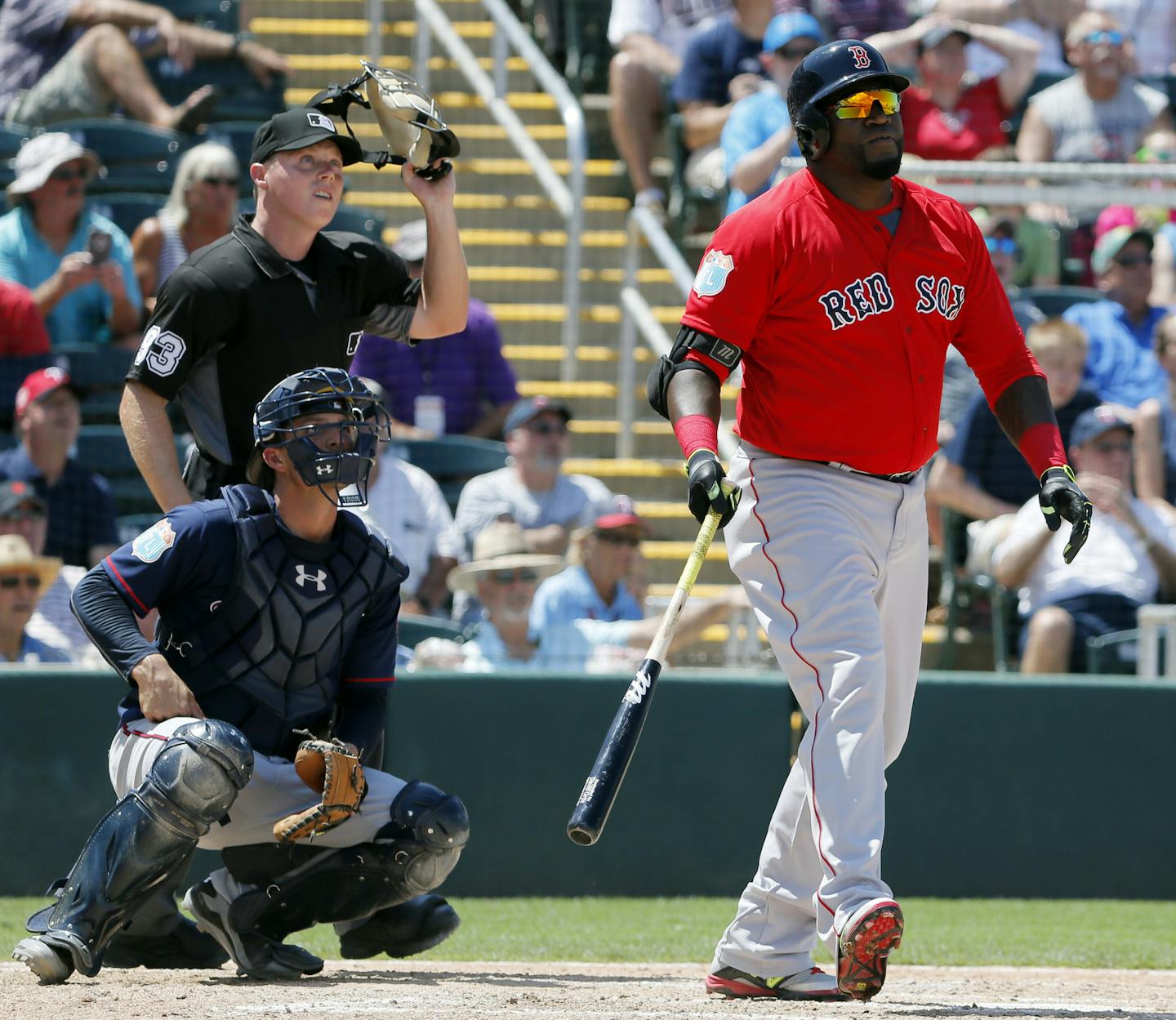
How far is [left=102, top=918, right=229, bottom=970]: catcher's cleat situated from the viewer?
485 centimetres

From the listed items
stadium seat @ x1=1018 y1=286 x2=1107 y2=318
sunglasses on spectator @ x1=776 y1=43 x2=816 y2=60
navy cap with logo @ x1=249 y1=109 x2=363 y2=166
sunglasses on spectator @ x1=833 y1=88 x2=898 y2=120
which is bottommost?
stadium seat @ x1=1018 y1=286 x2=1107 y2=318

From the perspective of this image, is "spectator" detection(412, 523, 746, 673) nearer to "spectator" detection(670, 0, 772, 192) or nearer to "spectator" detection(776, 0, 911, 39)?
"spectator" detection(670, 0, 772, 192)

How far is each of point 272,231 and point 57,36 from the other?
22.0 ft

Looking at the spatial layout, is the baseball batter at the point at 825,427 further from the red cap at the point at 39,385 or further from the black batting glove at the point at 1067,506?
the red cap at the point at 39,385

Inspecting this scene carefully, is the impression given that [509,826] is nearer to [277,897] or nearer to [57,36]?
[277,897]

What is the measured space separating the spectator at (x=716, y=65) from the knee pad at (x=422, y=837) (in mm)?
6657

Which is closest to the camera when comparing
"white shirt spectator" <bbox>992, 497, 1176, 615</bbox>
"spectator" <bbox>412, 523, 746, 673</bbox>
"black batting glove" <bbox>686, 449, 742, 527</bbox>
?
"black batting glove" <bbox>686, 449, 742, 527</bbox>

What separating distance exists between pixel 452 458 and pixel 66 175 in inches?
88.4

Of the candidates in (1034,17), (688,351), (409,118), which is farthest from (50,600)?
(1034,17)

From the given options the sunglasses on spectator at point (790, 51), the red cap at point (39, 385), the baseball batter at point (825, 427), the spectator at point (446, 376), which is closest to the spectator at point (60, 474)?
the red cap at point (39, 385)

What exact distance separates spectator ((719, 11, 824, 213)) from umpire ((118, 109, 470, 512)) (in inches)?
179

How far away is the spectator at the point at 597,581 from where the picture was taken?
25.7 feet

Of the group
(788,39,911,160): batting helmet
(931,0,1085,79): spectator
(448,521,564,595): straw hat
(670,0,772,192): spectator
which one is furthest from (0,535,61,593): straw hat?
(931,0,1085,79): spectator

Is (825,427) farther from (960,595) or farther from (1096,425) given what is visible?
(960,595)
